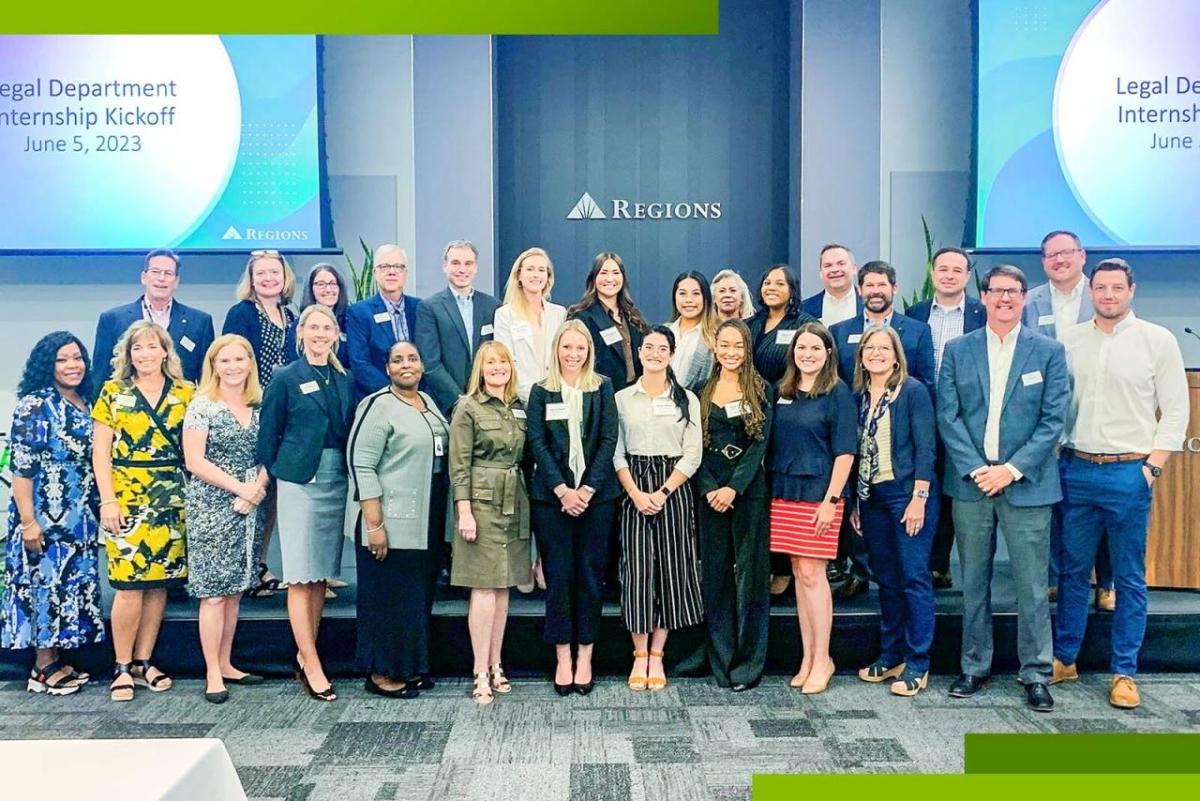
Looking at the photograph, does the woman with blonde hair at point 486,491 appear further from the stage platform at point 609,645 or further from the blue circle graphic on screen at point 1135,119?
the blue circle graphic on screen at point 1135,119

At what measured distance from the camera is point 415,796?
123 inches

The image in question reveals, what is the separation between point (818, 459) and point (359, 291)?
99.2 inches

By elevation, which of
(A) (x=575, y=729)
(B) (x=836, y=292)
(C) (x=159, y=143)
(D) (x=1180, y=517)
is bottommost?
(A) (x=575, y=729)

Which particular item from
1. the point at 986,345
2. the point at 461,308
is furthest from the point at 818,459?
the point at 461,308

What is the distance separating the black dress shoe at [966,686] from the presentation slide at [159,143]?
11.8 ft

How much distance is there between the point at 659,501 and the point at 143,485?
190cm

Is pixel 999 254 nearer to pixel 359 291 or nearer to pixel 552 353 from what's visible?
pixel 552 353

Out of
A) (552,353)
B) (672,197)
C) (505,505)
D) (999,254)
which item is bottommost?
(505,505)

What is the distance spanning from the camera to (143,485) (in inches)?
157

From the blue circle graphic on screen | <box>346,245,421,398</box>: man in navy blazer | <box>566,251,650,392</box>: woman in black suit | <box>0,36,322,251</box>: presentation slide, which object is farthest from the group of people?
the blue circle graphic on screen

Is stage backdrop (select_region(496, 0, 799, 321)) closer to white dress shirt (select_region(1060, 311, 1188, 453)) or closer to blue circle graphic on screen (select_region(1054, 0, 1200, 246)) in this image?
blue circle graphic on screen (select_region(1054, 0, 1200, 246))

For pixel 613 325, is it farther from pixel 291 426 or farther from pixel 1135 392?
pixel 1135 392

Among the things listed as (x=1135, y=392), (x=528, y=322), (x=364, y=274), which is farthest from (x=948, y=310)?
(x=364, y=274)

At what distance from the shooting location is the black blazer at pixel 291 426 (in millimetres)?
3877
